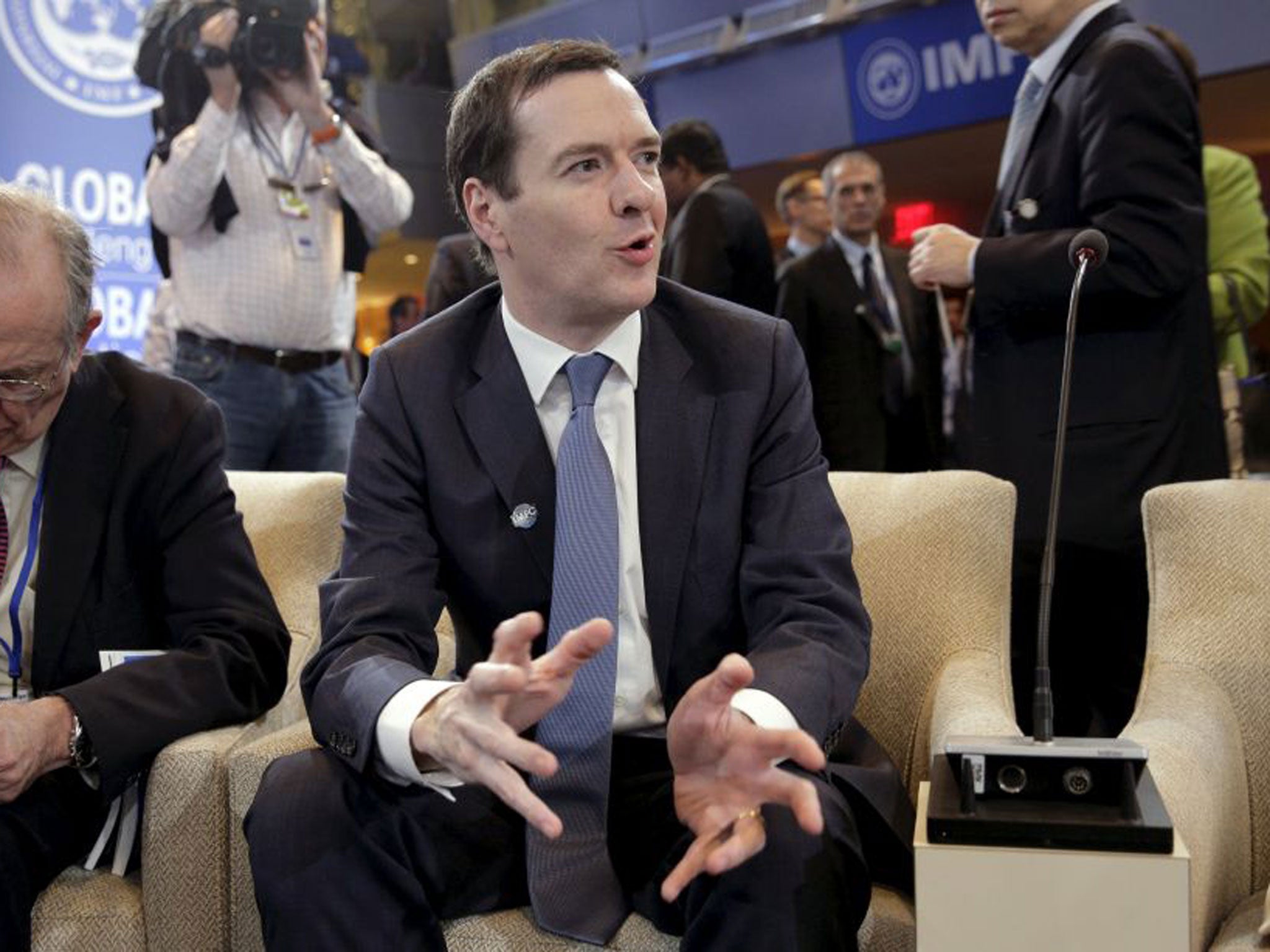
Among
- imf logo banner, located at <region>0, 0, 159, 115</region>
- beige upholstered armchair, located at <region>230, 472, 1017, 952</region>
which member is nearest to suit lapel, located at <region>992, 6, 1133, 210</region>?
beige upholstered armchair, located at <region>230, 472, 1017, 952</region>

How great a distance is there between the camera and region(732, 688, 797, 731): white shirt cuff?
1.54m

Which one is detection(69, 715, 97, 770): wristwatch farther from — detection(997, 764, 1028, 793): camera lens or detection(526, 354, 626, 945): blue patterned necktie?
detection(997, 764, 1028, 793): camera lens

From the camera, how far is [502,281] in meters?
1.95

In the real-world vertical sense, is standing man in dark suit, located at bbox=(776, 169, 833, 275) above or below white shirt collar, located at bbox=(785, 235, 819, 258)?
above

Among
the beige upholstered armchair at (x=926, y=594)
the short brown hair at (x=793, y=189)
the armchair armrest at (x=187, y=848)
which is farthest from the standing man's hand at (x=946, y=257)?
the short brown hair at (x=793, y=189)

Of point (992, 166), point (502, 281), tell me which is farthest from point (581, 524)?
point (992, 166)

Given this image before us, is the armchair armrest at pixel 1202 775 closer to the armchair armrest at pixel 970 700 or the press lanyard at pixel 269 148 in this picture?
the armchair armrest at pixel 970 700

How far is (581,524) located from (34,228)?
836mm

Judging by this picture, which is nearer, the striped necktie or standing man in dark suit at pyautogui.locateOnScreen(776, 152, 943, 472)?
the striped necktie

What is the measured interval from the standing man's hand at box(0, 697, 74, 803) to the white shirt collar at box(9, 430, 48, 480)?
346mm

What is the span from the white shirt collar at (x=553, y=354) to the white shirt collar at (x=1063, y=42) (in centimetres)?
107

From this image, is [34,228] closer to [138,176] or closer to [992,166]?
[138,176]

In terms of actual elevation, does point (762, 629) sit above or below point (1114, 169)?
below

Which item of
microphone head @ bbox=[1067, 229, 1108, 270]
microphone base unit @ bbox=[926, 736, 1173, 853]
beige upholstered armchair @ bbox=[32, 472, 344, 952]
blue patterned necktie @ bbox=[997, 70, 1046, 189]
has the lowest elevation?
beige upholstered armchair @ bbox=[32, 472, 344, 952]
